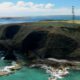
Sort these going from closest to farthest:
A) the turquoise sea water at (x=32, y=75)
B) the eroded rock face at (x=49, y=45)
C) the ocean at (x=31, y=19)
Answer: the turquoise sea water at (x=32, y=75) → the eroded rock face at (x=49, y=45) → the ocean at (x=31, y=19)

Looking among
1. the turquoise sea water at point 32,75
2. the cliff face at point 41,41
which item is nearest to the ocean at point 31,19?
the cliff face at point 41,41

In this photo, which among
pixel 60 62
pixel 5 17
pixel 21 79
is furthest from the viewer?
pixel 5 17

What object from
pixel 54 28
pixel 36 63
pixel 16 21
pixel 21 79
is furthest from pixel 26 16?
pixel 21 79

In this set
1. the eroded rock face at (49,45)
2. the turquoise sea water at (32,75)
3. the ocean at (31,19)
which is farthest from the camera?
the ocean at (31,19)

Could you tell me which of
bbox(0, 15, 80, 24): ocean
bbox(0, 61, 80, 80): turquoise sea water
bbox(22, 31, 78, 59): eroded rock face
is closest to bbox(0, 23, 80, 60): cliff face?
bbox(22, 31, 78, 59): eroded rock face

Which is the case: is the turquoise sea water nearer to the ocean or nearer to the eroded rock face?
the eroded rock face

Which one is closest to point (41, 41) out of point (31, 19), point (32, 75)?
point (31, 19)

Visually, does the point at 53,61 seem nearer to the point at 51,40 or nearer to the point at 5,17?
the point at 51,40

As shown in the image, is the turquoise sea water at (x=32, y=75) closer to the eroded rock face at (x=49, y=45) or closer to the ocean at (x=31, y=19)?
the eroded rock face at (x=49, y=45)

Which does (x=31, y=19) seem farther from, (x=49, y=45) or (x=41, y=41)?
(x=49, y=45)
